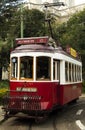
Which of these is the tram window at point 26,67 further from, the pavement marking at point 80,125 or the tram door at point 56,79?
the pavement marking at point 80,125

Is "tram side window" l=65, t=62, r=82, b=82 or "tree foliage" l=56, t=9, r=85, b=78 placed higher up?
"tree foliage" l=56, t=9, r=85, b=78

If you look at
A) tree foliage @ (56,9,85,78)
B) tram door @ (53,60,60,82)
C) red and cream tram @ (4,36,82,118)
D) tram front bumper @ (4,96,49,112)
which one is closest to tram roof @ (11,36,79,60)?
red and cream tram @ (4,36,82,118)

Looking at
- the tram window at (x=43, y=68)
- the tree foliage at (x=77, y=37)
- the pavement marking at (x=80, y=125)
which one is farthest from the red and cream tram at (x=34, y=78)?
the tree foliage at (x=77, y=37)

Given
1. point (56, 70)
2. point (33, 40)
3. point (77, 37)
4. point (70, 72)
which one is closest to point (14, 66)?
point (33, 40)

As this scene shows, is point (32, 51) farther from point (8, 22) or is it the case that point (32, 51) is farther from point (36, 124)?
point (8, 22)

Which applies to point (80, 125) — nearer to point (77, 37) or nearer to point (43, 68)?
point (43, 68)

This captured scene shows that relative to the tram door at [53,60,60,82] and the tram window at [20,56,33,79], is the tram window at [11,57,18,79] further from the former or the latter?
the tram door at [53,60,60,82]

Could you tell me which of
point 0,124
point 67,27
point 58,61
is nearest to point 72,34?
point 67,27

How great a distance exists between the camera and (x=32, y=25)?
37.9m

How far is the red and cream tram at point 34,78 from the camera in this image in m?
15.0

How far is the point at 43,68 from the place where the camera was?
15703 millimetres

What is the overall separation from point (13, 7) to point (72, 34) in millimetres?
22243

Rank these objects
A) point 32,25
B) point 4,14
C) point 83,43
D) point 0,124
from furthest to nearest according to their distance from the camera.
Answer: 1. point 83,43
2. point 32,25
3. point 4,14
4. point 0,124

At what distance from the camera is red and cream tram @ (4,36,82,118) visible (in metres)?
15.0
